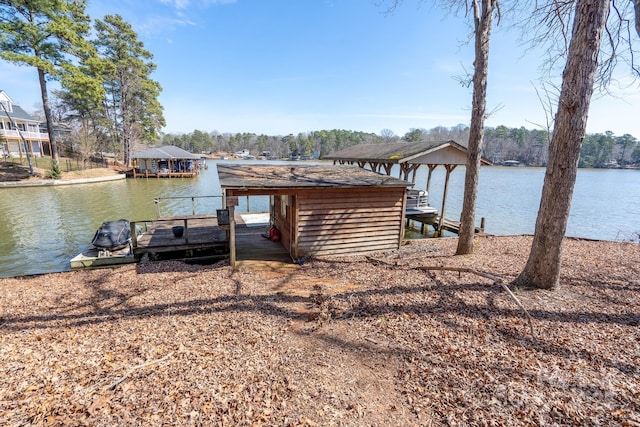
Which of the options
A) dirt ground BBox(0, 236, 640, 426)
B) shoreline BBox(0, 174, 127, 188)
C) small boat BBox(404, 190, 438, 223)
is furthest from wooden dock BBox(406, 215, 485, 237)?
shoreline BBox(0, 174, 127, 188)

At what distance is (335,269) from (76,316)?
216 inches

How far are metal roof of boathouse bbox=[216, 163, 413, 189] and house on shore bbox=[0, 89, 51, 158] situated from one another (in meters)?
38.6

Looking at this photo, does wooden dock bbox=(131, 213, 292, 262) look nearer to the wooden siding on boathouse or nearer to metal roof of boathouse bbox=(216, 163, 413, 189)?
the wooden siding on boathouse

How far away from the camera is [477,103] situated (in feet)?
25.6

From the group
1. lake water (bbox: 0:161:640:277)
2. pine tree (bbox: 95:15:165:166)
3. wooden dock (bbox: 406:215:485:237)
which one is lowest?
lake water (bbox: 0:161:640:277)

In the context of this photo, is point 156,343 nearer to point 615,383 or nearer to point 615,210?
point 615,383

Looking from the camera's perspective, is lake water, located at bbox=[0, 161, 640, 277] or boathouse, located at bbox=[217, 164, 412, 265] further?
lake water, located at bbox=[0, 161, 640, 277]

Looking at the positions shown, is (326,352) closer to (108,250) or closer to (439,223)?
(108,250)

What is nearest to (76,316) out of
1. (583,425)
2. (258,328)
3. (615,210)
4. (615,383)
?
(258,328)

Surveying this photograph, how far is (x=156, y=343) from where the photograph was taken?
4.34 m

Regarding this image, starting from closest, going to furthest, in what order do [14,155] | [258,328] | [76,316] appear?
1. [258,328]
2. [76,316]
3. [14,155]

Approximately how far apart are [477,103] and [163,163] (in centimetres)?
3916

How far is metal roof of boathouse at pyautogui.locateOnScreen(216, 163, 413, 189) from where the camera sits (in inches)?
303

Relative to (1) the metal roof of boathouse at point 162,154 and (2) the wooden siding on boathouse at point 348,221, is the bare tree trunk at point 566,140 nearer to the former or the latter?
(2) the wooden siding on boathouse at point 348,221
